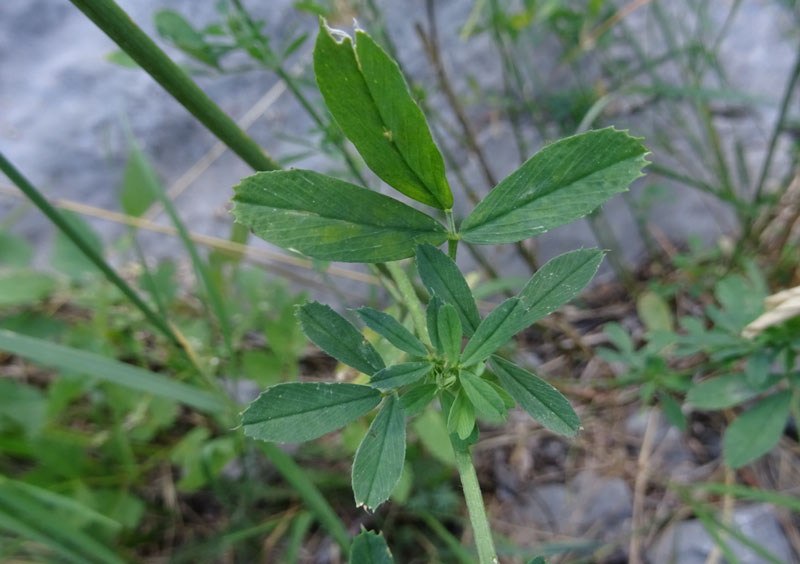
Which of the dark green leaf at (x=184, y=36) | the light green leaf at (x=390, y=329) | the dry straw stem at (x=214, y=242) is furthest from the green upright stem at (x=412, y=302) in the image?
the dry straw stem at (x=214, y=242)

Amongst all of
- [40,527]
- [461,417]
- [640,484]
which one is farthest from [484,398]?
[640,484]

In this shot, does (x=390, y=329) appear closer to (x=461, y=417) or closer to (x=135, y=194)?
(x=461, y=417)

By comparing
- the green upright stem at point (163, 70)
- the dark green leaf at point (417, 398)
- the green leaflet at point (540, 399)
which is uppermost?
the green upright stem at point (163, 70)

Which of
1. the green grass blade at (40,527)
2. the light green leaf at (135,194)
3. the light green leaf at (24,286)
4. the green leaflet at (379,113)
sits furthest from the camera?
the light green leaf at (135,194)

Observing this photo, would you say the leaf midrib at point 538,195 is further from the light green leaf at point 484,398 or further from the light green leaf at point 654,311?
the light green leaf at point 654,311

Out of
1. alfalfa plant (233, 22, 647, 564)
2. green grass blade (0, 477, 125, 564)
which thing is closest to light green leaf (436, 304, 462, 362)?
alfalfa plant (233, 22, 647, 564)

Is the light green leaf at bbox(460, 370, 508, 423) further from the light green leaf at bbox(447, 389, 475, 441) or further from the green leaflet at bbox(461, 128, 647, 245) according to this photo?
the green leaflet at bbox(461, 128, 647, 245)
